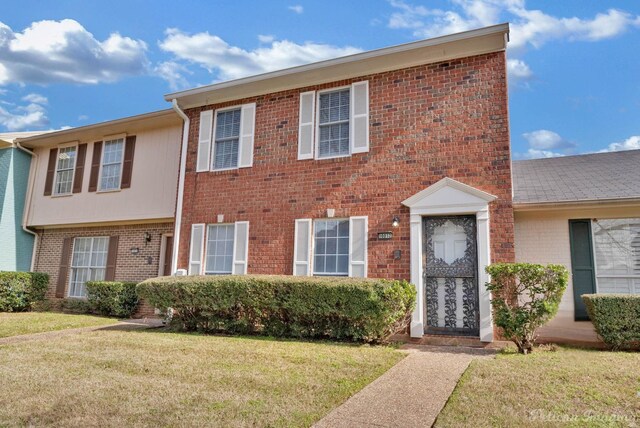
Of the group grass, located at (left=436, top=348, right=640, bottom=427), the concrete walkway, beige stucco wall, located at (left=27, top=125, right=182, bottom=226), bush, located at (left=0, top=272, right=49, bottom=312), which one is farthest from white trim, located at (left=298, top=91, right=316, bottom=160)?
bush, located at (left=0, top=272, right=49, bottom=312)

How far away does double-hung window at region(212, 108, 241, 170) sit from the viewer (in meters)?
10.3

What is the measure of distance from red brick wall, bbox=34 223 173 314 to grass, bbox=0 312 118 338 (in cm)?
177

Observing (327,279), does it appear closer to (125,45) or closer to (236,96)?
(236,96)

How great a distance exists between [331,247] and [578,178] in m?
5.67

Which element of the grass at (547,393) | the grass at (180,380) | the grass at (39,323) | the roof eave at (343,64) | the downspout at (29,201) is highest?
the roof eave at (343,64)

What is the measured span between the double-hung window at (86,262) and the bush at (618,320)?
12916mm

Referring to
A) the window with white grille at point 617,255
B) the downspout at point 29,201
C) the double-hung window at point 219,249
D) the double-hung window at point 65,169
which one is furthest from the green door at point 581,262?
the downspout at point 29,201

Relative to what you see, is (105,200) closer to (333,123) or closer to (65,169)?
(65,169)

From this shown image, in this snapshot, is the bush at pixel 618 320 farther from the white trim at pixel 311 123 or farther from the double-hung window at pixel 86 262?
the double-hung window at pixel 86 262

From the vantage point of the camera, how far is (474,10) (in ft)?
28.1

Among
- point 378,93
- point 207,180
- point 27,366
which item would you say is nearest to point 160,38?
point 207,180

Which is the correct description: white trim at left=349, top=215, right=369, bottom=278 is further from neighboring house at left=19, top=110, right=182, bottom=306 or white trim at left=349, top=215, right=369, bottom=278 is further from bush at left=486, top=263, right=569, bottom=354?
neighboring house at left=19, top=110, right=182, bottom=306

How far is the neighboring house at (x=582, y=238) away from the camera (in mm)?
7516

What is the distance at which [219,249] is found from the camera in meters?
10.0
